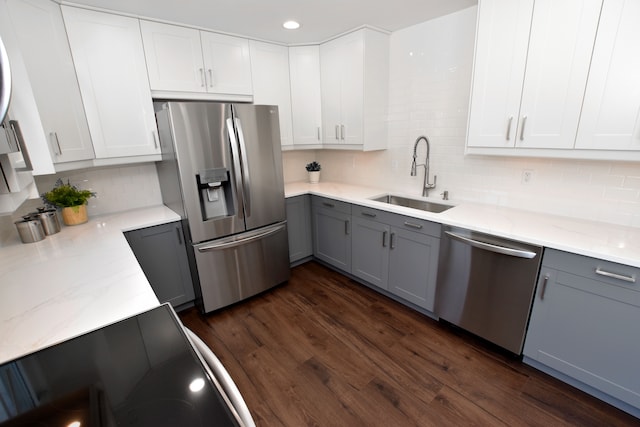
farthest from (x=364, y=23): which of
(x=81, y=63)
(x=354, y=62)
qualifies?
(x=81, y=63)

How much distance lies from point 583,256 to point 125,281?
225 cm

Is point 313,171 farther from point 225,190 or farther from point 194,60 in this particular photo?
point 194,60

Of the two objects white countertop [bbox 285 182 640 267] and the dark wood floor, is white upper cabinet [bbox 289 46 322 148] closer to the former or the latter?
white countertop [bbox 285 182 640 267]

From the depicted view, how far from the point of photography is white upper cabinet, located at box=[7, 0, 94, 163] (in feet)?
5.78

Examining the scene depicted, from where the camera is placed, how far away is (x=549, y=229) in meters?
1.81

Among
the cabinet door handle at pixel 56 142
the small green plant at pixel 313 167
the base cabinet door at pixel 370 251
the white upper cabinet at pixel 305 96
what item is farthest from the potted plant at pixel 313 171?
the cabinet door handle at pixel 56 142

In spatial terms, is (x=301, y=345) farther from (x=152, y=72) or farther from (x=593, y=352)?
(x=152, y=72)

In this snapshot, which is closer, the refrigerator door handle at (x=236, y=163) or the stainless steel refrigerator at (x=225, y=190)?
the stainless steel refrigerator at (x=225, y=190)

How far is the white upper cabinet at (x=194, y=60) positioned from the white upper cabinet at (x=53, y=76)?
1.71 ft

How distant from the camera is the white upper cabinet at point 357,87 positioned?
2.70 meters

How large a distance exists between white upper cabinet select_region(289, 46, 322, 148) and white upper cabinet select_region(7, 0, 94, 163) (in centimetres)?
184

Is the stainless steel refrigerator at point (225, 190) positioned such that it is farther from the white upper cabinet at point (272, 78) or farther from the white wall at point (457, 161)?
the white wall at point (457, 161)

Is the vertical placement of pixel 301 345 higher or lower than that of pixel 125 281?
lower

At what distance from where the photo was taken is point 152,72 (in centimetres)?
235
